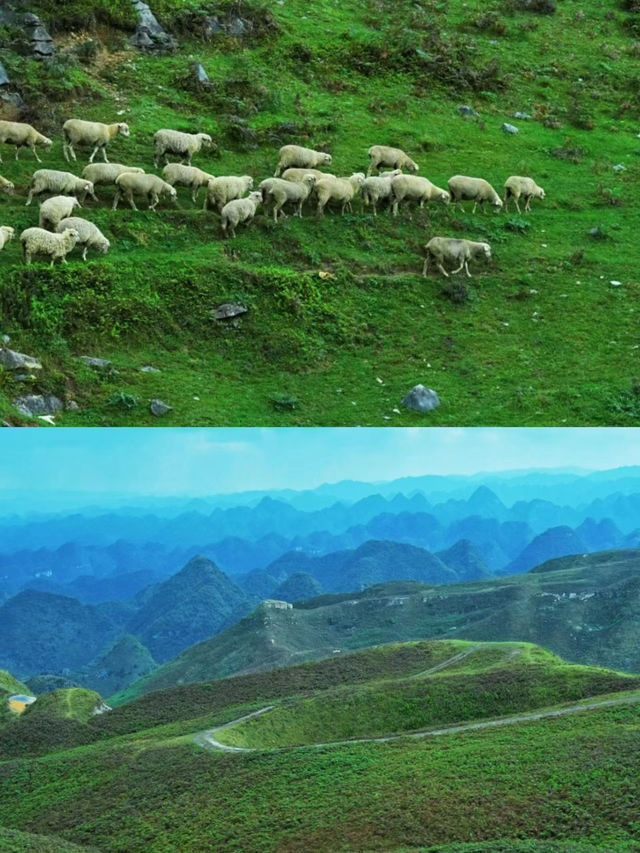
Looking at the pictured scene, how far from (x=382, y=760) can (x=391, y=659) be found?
4.34 ft

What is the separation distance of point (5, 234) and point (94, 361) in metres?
3.20

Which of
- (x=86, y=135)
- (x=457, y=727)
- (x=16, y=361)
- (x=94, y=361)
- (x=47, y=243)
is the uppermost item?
(x=86, y=135)

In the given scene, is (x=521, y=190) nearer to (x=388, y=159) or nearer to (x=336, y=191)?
(x=388, y=159)

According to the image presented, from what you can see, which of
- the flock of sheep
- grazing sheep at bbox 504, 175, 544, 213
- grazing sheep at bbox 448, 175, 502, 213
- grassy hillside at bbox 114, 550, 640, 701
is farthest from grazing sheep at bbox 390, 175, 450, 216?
grassy hillside at bbox 114, 550, 640, 701

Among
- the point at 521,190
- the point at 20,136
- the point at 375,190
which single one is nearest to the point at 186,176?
the point at 20,136

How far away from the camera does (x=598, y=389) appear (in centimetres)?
1709

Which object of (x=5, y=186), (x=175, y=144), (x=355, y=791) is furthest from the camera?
(x=175, y=144)

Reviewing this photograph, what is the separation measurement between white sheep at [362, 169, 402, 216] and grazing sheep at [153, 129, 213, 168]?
409 cm

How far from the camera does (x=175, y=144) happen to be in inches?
858

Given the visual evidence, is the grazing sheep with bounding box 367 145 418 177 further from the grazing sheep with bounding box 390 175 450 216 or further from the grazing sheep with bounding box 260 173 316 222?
the grazing sheep with bounding box 260 173 316 222

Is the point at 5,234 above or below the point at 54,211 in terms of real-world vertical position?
below

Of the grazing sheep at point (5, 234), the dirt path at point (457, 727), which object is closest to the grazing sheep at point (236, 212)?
the grazing sheep at point (5, 234)

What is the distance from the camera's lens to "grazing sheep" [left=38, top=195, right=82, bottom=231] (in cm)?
1780

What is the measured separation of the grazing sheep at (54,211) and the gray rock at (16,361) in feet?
11.7
